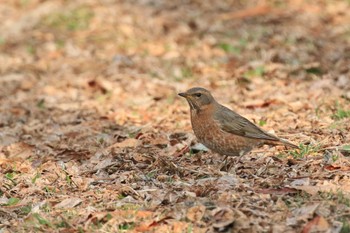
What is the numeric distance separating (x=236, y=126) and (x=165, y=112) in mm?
2499

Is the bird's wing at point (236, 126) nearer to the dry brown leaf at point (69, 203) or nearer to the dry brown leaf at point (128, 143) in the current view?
the dry brown leaf at point (128, 143)

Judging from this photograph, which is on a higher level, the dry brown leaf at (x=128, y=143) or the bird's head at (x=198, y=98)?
the bird's head at (x=198, y=98)

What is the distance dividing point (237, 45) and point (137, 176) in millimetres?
6066

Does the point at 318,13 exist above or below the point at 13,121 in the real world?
above

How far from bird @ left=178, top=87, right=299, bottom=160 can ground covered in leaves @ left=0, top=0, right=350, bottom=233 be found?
17 centimetres

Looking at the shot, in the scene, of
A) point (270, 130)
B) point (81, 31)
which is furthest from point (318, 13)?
point (270, 130)

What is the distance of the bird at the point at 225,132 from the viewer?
25.0ft

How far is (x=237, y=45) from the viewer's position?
12922 millimetres

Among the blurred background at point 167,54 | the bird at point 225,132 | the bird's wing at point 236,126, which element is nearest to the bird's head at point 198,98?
the bird at point 225,132

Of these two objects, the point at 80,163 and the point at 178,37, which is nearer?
the point at 80,163

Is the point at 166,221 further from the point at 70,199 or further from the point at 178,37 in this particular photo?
the point at 178,37

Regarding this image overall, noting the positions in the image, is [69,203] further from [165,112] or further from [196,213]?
[165,112]

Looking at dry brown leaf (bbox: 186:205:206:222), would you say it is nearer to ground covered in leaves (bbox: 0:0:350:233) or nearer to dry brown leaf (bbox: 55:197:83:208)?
ground covered in leaves (bbox: 0:0:350:233)

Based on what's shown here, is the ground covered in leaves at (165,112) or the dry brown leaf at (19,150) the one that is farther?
the dry brown leaf at (19,150)
